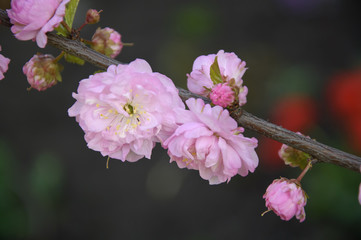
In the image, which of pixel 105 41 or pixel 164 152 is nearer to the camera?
pixel 105 41

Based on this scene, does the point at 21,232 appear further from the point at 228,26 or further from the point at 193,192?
the point at 228,26

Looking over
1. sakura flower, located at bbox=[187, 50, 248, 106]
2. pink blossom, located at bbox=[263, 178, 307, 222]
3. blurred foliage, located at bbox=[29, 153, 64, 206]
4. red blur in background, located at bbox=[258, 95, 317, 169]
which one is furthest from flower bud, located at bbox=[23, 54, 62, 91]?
blurred foliage, located at bbox=[29, 153, 64, 206]

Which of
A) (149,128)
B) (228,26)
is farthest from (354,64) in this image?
(149,128)

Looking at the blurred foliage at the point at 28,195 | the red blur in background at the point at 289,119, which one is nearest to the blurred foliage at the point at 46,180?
the blurred foliage at the point at 28,195

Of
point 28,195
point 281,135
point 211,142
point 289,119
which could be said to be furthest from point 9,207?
point 281,135

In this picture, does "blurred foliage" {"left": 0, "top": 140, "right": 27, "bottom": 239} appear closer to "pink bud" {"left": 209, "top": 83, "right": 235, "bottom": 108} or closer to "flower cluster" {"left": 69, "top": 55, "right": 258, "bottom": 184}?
"flower cluster" {"left": 69, "top": 55, "right": 258, "bottom": 184}

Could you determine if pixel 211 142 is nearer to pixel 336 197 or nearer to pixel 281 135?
pixel 281 135
